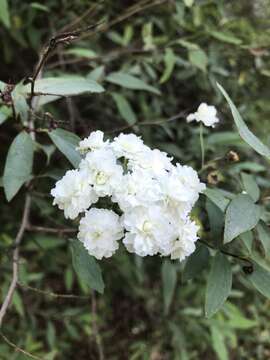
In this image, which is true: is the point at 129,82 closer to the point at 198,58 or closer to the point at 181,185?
the point at 198,58

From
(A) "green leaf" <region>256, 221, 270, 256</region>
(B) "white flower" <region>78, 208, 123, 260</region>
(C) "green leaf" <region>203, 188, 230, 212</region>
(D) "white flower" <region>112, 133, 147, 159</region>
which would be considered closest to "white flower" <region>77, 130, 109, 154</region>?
(D) "white flower" <region>112, 133, 147, 159</region>

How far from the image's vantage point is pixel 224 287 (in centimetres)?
95

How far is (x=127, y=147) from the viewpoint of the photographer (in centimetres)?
89

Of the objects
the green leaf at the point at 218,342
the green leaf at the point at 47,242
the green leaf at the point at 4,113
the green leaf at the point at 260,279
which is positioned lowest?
the green leaf at the point at 218,342

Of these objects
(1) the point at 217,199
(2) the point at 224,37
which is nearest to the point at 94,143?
(1) the point at 217,199

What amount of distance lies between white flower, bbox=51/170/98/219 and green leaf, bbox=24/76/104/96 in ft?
0.99

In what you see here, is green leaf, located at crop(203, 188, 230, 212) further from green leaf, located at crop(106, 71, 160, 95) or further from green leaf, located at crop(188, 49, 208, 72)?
green leaf, located at crop(188, 49, 208, 72)

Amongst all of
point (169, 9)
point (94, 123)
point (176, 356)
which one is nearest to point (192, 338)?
point (176, 356)

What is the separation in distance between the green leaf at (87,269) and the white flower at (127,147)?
20cm

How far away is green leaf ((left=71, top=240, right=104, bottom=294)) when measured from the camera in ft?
3.01

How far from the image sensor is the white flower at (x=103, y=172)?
0.82 m

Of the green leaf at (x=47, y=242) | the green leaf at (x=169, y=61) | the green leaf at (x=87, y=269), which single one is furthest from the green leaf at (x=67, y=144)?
the green leaf at (x=47, y=242)

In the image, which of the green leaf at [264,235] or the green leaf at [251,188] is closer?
the green leaf at [264,235]

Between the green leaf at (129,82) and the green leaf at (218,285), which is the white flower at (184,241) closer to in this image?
the green leaf at (218,285)
